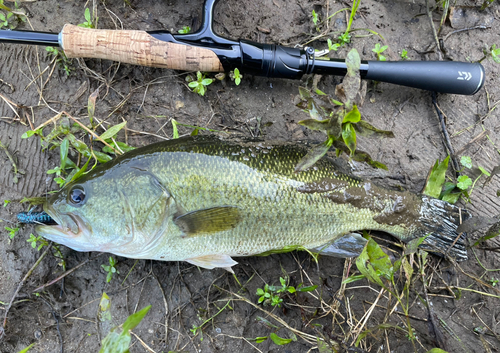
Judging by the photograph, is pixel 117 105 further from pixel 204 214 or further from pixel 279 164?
pixel 279 164

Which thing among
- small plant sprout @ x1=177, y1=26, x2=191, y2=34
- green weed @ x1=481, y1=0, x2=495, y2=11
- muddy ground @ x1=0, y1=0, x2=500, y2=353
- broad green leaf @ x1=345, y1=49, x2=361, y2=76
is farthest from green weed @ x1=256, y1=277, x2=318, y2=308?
green weed @ x1=481, y1=0, x2=495, y2=11

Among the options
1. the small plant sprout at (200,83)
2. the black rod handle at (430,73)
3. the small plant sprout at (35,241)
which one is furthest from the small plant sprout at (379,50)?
the small plant sprout at (35,241)

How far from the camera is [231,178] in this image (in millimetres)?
2213

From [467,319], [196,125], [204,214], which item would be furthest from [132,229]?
[467,319]

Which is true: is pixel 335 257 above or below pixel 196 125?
below

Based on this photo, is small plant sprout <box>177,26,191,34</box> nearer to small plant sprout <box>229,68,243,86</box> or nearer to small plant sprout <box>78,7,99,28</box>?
small plant sprout <box>229,68,243,86</box>

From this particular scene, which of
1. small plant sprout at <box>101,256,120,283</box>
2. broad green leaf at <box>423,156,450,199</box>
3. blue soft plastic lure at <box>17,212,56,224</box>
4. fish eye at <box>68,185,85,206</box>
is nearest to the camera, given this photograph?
fish eye at <box>68,185,85,206</box>

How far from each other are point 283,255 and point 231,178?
0.95m

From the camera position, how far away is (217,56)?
8.17 ft

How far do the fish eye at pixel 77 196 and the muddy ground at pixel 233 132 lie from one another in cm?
66

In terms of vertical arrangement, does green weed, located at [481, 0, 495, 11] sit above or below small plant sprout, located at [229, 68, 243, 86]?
above

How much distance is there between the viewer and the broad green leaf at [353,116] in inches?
71.9

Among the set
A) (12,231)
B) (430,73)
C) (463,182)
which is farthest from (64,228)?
(463,182)

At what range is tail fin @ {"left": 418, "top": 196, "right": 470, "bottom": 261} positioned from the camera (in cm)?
263
